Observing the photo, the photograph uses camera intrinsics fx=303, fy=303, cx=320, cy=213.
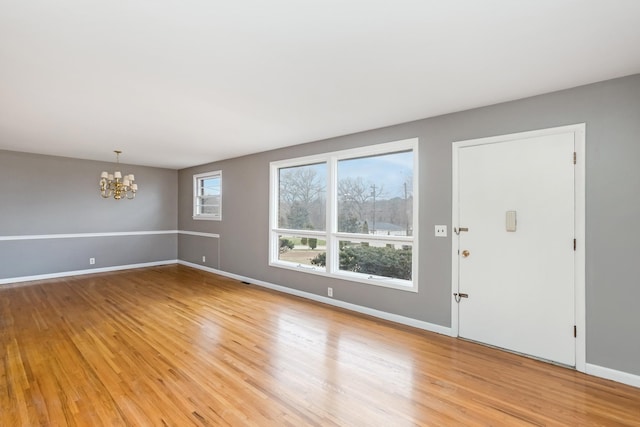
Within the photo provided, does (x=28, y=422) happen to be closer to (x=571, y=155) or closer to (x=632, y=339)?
(x=632, y=339)

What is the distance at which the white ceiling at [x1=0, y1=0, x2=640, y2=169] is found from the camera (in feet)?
5.48

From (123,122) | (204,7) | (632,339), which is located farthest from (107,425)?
(632,339)

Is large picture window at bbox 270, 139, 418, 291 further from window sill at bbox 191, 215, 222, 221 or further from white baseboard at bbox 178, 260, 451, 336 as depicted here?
window sill at bbox 191, 215, 222, 221

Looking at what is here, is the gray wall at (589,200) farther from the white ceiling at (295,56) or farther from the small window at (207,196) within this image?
the small window at (207,196)

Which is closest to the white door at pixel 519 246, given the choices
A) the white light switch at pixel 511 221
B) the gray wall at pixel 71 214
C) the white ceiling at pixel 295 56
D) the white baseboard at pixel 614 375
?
the white light switch at pixel 511 221

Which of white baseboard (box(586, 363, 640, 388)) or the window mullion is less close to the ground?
the window mullion

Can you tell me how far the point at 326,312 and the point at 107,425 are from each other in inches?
101

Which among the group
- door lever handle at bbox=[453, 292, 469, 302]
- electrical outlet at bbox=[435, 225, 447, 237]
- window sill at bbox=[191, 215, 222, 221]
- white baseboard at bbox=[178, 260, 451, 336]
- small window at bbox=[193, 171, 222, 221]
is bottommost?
white baseboard at bbox=[178, 260, 451, 336]

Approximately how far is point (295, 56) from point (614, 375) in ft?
11.5

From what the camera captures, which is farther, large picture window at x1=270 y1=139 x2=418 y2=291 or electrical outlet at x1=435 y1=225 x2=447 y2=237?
large picture window at x1=270 y1=139 x2=418 y2=291

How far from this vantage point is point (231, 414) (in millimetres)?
1991

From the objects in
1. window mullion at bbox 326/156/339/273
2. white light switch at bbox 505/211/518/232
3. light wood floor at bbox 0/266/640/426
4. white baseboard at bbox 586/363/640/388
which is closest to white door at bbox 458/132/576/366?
white light switch at bbox 505/211/518/232

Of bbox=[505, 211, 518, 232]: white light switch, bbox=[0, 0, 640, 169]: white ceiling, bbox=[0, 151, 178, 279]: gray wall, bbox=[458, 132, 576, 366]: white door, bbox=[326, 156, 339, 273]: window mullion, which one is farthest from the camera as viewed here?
bbox=[0, 151, 178, 279]: gray wall

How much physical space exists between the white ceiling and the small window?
305 cm
